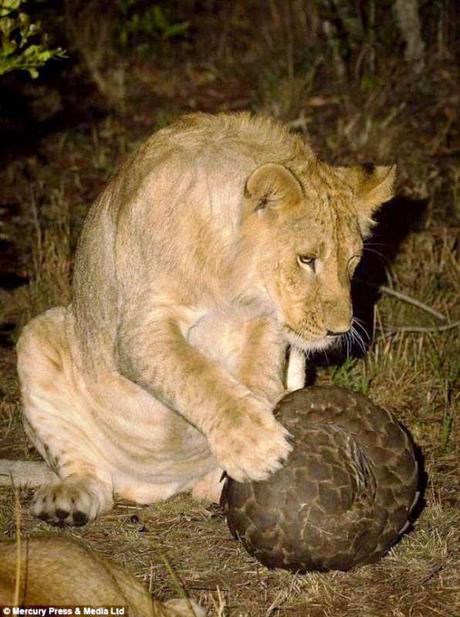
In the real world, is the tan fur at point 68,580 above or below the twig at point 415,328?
above

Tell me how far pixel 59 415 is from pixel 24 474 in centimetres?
28

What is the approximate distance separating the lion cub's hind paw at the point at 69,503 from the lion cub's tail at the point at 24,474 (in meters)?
0.18

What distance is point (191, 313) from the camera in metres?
3.92

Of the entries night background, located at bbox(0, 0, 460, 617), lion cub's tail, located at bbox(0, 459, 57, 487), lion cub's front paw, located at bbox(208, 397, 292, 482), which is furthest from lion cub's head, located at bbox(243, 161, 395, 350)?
lion cub's tail, located at bbox(0, 459, 57, 487)

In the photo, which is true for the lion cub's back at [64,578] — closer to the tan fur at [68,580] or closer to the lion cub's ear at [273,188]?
the tan fur at [68,580]

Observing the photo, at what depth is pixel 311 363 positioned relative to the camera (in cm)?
559

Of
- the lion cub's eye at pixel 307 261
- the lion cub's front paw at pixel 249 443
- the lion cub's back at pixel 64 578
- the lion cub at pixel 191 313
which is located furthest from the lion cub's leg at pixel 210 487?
the lion cub's back at pixel 64 578

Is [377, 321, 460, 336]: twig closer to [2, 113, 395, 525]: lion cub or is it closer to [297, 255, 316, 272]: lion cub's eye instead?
[2, 113, 395, 525]: lion cub

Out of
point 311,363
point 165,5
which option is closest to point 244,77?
point 165,5

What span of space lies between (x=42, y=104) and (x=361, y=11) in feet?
9.88

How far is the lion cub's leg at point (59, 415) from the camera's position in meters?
4.39

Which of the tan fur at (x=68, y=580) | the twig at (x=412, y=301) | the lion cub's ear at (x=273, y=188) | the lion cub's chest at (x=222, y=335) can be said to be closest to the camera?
the tan fur at (x=68, y=580)

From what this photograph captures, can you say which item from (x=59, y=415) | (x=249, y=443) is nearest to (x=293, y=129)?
(x=59, y=415)

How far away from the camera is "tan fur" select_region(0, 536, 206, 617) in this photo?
2.90 metres
